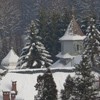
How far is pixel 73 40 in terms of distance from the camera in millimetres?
69688

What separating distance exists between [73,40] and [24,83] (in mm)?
24610

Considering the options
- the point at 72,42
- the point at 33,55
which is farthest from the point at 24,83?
the point at 72,42

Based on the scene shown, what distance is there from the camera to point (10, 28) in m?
119

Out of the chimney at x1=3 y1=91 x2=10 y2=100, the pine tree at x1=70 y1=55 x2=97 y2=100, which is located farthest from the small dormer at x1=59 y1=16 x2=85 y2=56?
the pine tree at x1=70 y1=55 x2=97 y2=100

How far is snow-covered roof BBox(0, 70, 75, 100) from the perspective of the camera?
4419cm

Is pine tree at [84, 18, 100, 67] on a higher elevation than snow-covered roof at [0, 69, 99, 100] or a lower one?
higher

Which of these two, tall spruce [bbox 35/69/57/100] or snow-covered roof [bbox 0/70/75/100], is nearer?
tall spruce [bbox 35/69/57/100]

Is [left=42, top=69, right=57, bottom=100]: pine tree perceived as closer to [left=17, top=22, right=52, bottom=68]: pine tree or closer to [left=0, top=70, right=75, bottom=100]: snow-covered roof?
[left=0, top=70, right=75, bottom=100]: snow-covered roof

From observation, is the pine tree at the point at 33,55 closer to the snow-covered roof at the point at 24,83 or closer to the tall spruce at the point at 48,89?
the snow-covered roof at the point at 24,83

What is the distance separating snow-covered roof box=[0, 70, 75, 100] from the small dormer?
2262cm

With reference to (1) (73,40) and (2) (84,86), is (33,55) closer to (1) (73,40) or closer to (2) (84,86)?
(1) (73,40)

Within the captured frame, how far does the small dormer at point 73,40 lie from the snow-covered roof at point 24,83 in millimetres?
22623

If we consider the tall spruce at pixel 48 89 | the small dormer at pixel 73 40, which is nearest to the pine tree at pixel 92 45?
the small dormer at pixel 73 40

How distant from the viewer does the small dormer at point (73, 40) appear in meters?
69.9
